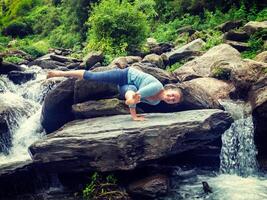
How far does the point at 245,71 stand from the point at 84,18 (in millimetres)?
17084

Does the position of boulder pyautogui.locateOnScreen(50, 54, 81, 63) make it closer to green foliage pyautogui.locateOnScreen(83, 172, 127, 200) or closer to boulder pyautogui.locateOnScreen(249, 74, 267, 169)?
boulder pyautogui.locateOnScreen(249, 74, 267, 169)

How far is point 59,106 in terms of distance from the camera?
1140cm

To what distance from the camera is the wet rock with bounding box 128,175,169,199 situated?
9367 millimetres

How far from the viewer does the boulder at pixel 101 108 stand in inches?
426

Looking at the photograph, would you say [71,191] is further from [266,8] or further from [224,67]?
[266,8]

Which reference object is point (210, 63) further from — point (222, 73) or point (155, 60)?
point (155, 60)

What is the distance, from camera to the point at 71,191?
1018cm

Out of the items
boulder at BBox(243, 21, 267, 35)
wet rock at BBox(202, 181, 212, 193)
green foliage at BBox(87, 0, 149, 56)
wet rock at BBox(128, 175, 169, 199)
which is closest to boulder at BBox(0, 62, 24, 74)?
green foliage at BBox(87, 0, 149, 56)

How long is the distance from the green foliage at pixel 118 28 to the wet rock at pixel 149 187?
943 cm

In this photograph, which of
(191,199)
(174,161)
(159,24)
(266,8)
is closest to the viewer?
(191,199)

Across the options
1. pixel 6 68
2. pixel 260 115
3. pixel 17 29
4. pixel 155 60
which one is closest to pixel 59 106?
pixel 260 115

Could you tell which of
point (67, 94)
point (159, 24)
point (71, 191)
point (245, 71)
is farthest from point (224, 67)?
point (159, 24)

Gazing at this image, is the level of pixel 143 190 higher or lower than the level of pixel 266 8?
lower

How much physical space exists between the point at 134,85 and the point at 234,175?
357 cm
